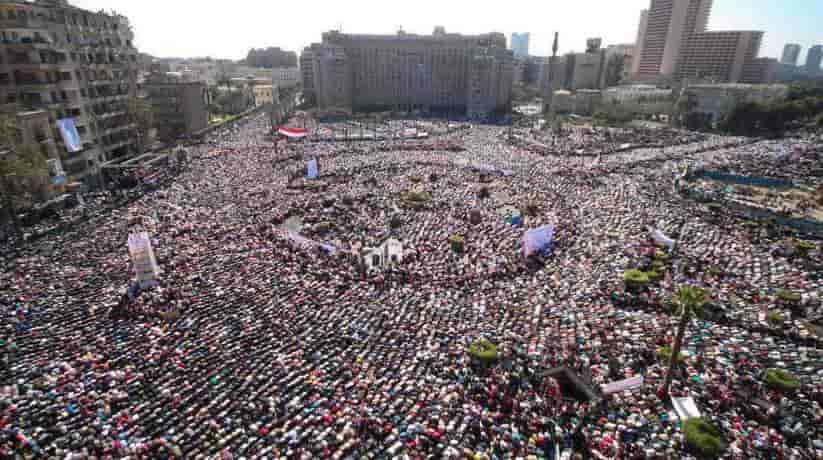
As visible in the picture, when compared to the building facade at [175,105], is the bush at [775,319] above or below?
below

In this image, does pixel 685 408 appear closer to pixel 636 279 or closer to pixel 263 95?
pixel 636 279

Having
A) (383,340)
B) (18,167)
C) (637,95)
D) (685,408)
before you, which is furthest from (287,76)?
(685,408)

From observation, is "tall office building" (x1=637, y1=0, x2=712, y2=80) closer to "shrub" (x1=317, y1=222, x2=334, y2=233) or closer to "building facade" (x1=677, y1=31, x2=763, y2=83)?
Answer: "building facade" (x1=677, y1=31, x2=763, y2=83)

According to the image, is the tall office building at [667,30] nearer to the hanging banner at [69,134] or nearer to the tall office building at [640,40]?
the tall office building at [640,40]

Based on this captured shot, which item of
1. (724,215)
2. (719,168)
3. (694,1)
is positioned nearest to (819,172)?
(719,168)

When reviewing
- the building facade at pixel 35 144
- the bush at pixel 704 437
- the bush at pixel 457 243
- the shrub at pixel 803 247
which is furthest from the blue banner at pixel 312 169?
the shrub at pixel 803 247

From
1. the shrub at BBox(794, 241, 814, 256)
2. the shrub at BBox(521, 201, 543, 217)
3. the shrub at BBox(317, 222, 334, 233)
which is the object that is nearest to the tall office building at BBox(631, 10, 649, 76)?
the shrub at BBox(521, 201, 543, 217)
